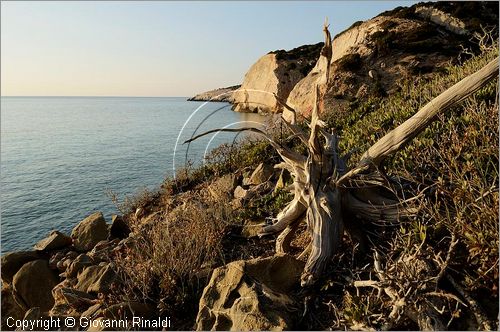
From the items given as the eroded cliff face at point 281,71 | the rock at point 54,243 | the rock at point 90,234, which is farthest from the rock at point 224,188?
the eroded cliff face at point 281,71

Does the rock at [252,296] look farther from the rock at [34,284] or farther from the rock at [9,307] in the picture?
the rock at [9,307]

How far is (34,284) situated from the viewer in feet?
25.1

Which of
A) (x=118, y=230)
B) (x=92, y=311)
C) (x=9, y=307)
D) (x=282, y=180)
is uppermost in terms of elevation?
(x=282, y=180)

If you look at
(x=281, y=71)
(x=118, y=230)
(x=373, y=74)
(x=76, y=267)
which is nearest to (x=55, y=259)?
(x=118, y=230)

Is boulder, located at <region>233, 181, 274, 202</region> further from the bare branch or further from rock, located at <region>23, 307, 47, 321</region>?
rock, located at <region>23, 307, 47, 321</region>

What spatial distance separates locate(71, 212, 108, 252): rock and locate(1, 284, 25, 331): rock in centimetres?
167

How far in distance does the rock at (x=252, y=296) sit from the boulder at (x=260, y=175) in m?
4.44

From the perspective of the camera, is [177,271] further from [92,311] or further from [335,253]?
[335,253]

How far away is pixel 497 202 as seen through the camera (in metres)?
3.46

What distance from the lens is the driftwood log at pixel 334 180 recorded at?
4188 mm

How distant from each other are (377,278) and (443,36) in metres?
22.5

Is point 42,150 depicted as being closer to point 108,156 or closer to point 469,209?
A: point 108,156

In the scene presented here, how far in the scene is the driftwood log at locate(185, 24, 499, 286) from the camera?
419cm

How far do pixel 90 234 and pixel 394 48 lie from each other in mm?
19664
